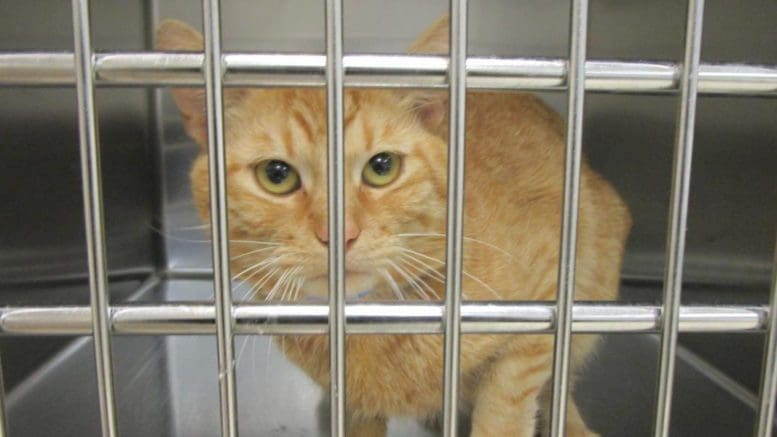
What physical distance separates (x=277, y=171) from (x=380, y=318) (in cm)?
36

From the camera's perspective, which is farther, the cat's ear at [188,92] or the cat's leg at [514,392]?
the cat's leg at [514,392]

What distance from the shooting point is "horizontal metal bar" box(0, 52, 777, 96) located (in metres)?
0.48

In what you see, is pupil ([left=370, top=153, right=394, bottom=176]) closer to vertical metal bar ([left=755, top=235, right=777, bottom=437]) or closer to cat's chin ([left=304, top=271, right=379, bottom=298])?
cat's chin ([left=304, top=271, right=379, bottom=298])

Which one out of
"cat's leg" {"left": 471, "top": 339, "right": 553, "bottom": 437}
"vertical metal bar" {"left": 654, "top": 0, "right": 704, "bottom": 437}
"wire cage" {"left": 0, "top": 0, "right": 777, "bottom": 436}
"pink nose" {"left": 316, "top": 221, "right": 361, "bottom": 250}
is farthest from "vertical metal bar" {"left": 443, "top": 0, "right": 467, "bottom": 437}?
"cat's leg" {"left": 471, "top": 339, "right": 553, "bottom": 437}

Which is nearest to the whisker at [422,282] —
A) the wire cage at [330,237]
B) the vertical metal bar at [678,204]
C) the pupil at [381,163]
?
the pupil at [381,163]

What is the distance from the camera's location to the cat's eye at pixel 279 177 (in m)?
0.83

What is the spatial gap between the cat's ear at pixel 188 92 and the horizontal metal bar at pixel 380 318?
0.52 feet

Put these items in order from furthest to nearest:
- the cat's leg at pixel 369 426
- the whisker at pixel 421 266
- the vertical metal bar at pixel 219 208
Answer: the cat's leg at pixel 369 426 → the whisker at pixel 421 266 → the vertical metal bar at pixel 219 208

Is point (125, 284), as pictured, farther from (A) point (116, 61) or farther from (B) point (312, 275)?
(A) point (116, 61)

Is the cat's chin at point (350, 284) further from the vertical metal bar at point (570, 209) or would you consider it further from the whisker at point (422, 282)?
the vertical metal bar at point (570, 209)

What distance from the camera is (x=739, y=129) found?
0.92 metres

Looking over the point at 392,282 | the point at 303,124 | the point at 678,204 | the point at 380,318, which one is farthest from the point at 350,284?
the point at 678,204

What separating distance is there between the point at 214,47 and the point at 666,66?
311mm

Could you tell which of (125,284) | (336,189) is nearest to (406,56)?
(336,189)
